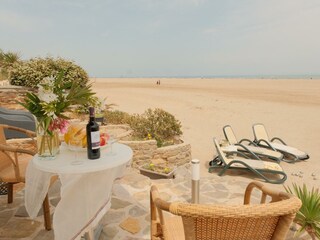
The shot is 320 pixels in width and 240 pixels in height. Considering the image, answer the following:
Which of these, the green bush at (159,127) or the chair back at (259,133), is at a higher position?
the green bush at (159,127)

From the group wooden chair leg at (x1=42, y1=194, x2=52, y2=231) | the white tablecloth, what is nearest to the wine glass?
the white tablecloth

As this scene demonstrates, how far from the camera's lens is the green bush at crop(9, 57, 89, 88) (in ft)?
44.9

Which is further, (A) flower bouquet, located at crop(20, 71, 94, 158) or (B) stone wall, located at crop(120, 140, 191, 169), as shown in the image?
(B) stone wall, located at crop(120, 140, 191, 169)

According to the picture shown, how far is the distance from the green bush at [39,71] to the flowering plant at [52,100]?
35.9 ft

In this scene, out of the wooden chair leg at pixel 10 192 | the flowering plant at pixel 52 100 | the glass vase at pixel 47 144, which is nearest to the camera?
the flowering plant at pixel 52 100

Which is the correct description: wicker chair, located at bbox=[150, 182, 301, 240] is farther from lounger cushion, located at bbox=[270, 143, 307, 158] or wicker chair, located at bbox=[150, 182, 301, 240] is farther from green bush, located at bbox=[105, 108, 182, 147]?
lounger cushion, located at bbox=[270, 143, 307, 158]

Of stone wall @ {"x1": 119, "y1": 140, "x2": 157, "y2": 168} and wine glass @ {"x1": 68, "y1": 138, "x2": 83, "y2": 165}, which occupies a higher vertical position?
wine glass @ {"x1": 68, "y1": 138, "x2": 83, "y2": 165}

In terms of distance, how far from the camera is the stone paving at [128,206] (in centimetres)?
359

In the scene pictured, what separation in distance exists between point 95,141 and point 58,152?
0.58 m

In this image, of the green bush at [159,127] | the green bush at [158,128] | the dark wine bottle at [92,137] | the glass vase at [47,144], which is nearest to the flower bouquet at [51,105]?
the glass vase at [47,144]

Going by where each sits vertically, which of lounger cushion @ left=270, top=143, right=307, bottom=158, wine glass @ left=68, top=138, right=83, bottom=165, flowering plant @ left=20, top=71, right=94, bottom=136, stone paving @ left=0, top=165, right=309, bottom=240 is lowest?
lounger cushion @ left=270, top=143, right=307, bottom=158

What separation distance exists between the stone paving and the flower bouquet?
4.90ft

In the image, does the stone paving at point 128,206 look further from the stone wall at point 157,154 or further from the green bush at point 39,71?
the green bush at point 39,71

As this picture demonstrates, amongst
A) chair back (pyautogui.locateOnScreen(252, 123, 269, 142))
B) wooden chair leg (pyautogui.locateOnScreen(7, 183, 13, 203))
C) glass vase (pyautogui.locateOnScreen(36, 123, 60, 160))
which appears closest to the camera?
glass vase (pyautogui.locateOnScreen(36, 123, 60, 160))
